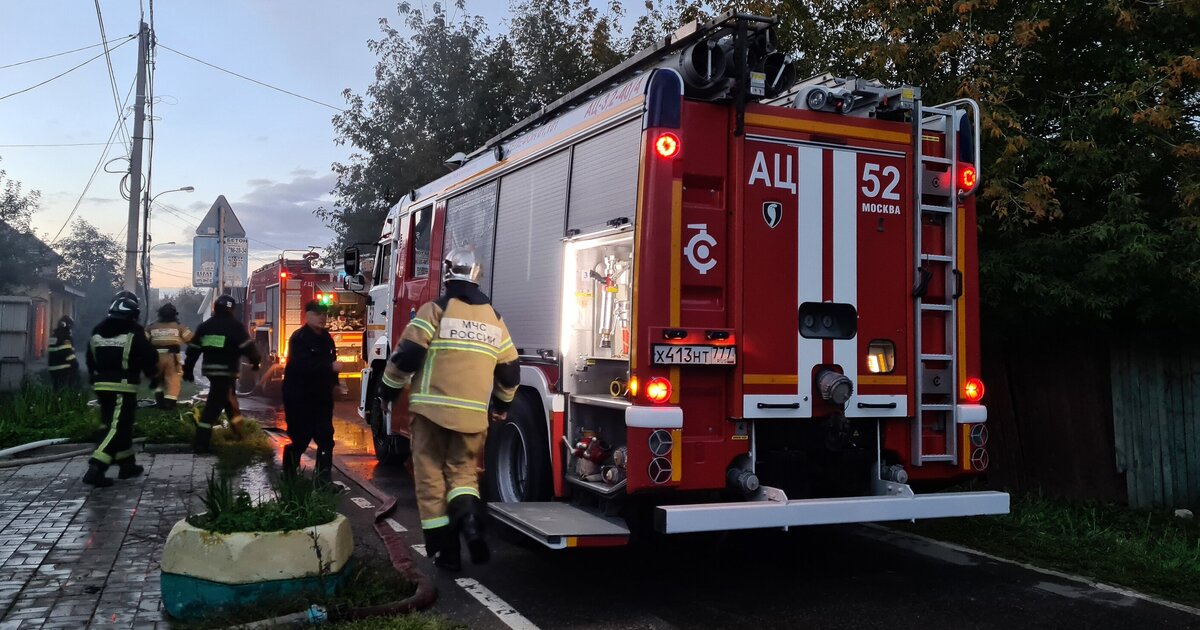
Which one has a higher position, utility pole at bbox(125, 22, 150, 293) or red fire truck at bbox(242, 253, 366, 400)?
utility pole at bbox(125, 22, 150, 293)

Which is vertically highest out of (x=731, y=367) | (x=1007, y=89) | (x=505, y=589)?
(x=1007, y=89)

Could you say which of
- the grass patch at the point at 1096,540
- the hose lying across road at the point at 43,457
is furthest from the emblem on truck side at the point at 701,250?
the hose lying across road at the point at 43,457

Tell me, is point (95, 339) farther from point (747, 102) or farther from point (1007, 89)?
point (1007, 89)

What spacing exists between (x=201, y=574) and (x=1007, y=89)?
6995 millimetres

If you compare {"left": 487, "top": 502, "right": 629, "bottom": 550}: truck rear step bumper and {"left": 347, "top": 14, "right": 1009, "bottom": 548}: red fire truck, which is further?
{"left": 347, "top": 14, "right": 1009, "bottom": 548}: red fire truck

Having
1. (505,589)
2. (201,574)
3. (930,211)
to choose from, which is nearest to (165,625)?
(201,574)

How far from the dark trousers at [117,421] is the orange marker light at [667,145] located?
5.77 metres

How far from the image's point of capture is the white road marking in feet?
16.6

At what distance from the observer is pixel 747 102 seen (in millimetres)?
5727

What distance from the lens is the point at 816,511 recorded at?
5270mm

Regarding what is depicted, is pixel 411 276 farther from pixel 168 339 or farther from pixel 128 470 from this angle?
pixel 168 339

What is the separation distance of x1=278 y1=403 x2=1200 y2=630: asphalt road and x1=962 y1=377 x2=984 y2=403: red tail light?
3.62 ft

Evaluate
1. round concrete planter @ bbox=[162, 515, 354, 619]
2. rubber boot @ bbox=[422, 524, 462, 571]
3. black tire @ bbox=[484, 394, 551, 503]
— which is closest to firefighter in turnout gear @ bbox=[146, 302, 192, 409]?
black tire @ bbox=[484, 394, 551, 503]

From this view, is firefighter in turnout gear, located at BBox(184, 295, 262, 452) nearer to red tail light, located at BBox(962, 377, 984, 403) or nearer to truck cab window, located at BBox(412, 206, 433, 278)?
truck cab window, located at BBox(412, 206, 433, 278)
